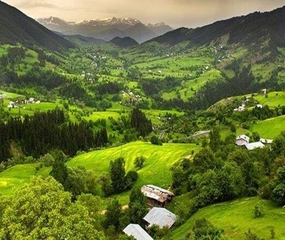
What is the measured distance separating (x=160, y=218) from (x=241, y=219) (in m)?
20.2

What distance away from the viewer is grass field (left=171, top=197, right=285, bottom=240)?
2345 inches

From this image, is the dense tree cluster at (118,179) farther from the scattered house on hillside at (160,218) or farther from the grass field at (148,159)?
the scattered house on hillside at (160,218)

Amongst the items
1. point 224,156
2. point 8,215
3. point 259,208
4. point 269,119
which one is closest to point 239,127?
point 269,119

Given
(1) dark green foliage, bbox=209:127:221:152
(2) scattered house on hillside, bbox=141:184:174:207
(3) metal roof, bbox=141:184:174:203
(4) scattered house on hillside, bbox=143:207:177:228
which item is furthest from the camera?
(1) dark green foliage, bbox=209:127:221:152

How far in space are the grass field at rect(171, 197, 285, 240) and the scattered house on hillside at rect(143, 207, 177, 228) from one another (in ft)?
13.6

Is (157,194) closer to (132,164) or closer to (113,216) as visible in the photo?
(113,216)

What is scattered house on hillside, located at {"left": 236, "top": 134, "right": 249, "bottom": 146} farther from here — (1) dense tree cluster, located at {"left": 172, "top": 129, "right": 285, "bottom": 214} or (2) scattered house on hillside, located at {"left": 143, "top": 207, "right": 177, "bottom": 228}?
(2) scattered house on hillside, located at {"left": 143, "top": 207, "right": 177, "bottom": 228}

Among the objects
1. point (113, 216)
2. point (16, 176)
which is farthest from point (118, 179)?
point (16, 176)

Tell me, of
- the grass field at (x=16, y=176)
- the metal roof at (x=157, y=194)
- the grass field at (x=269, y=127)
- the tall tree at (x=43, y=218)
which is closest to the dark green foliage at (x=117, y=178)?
the metal roof at (x=157, y=194)

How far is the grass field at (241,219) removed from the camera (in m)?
59.6

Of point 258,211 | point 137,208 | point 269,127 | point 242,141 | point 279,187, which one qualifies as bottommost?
point 269,127

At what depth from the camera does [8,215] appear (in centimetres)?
3947

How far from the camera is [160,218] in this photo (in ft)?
268

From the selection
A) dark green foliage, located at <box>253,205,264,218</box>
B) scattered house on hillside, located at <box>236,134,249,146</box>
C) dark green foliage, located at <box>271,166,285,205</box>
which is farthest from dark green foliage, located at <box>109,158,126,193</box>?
dark green foliage, located at <box>253,205,264,218</box>
